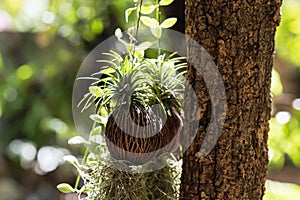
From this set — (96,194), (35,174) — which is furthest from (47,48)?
(96,194)

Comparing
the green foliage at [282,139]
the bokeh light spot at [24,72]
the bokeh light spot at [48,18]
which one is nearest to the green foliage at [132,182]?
the green foliage at [282,139]

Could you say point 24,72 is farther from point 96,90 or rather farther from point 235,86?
point 235,86

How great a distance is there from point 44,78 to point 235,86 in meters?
1.98

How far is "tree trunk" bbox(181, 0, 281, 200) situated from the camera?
733 millimetres

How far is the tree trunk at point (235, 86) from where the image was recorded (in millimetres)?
733

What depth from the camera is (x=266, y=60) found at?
751 mm

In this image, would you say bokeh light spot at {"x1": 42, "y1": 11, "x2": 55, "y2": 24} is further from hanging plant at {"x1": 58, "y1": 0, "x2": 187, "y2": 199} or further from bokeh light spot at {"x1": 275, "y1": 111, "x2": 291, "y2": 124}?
hanging plant at {"x1": 58, "y1": 0, "x2": 187, "y2": 199}

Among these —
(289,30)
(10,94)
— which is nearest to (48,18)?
(10,94)

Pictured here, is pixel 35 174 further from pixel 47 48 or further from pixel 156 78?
pixel 156 78

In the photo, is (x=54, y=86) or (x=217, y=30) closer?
(x=217, y=30)

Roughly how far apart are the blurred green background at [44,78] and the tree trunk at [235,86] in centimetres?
118

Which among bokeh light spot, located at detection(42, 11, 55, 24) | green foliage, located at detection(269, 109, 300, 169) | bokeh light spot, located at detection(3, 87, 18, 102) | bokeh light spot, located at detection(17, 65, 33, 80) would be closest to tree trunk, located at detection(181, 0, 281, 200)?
green foliage, located at detection(269, 109, 300, 169)

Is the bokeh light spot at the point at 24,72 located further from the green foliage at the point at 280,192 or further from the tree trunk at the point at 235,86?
the tree trunk at the point at 235,86

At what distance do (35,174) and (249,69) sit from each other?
2.44 m
